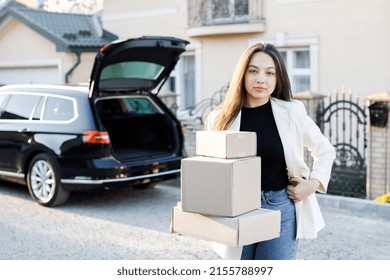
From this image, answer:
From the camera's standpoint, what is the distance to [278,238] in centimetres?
334

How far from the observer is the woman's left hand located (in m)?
3.33

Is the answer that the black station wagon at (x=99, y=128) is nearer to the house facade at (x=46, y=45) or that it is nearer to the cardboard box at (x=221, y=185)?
the cardboard box at (x=221, y=185)

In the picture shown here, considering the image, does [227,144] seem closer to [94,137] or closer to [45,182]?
[94,137]

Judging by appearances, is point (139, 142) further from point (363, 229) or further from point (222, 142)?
point (222, 142)

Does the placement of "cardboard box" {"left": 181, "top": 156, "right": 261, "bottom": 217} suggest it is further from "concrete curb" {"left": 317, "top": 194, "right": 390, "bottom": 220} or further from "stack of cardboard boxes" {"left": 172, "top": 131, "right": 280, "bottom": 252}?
"concrete curb" {"left": 317, "top": 194, "right": 390, "bottom": 220}

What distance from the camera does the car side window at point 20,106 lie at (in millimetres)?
8328

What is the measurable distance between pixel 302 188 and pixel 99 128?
467 cm

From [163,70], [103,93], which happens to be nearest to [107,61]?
[103,93]

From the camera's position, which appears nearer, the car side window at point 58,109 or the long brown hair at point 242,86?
the long brown hair at point 242,86

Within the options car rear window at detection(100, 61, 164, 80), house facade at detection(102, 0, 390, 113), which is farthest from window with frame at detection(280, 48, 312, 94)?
car rear window at detection(100, 61, 164, 80)

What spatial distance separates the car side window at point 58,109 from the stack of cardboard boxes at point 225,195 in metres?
4.98

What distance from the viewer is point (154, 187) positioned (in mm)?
9383

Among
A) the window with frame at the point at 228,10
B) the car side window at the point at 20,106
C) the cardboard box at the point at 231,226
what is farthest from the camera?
the window with frame at the point at 228,10

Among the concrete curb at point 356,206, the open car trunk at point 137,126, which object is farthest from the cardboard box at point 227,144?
the open car trunk at point 137,126
